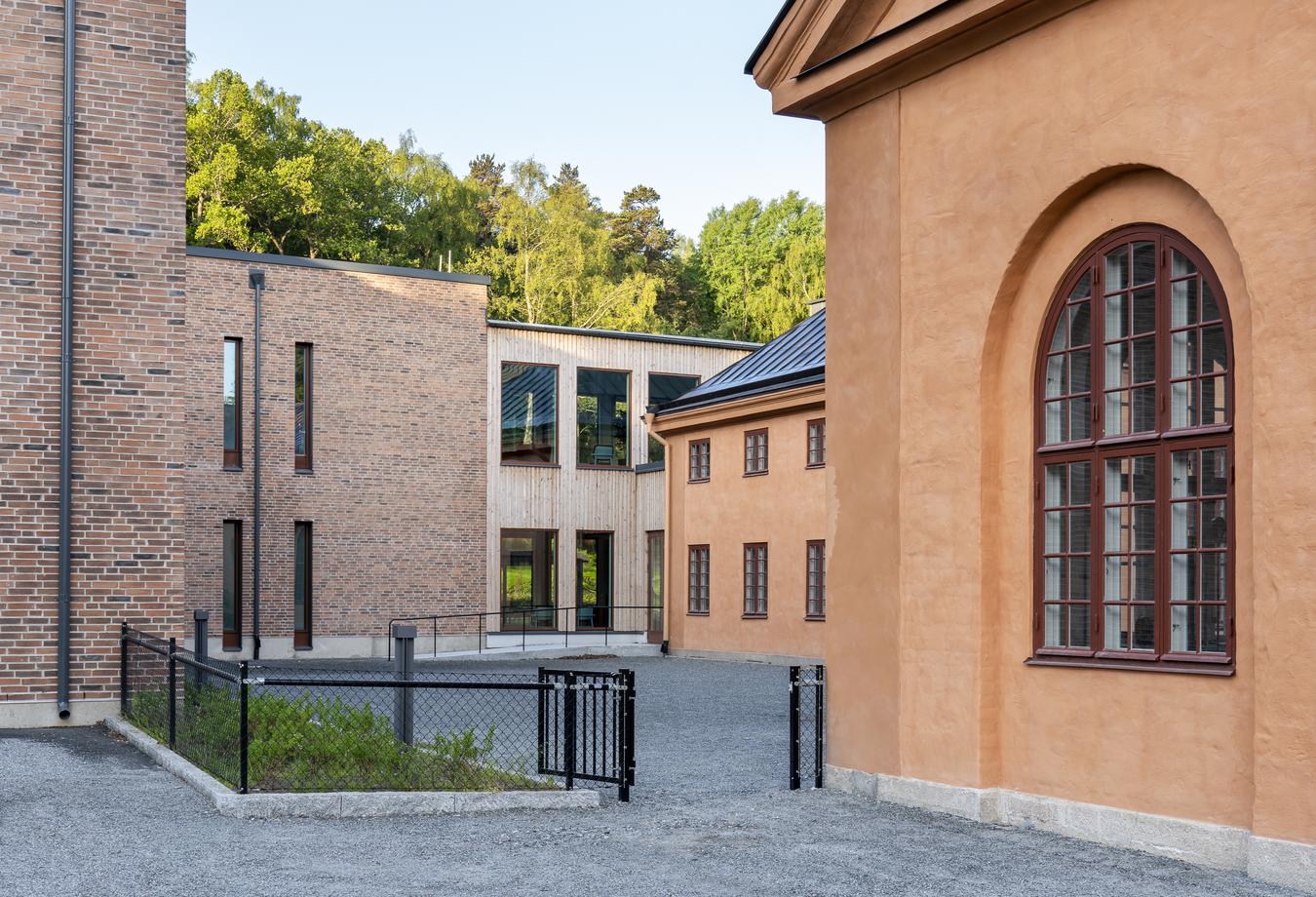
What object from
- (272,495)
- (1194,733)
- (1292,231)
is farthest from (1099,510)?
(272,495)

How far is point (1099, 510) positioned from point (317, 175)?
45.5 metres

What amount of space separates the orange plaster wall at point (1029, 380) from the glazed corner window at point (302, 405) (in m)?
20.6

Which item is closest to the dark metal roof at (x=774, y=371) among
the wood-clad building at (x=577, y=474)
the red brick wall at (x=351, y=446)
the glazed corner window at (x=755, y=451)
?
the glazed corner window at (x=755, y=451)

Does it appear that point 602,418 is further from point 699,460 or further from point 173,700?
point 173,700

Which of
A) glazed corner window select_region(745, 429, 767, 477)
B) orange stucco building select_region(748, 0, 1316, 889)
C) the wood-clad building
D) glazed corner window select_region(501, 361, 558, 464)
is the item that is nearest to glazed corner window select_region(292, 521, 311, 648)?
the wood-clad building

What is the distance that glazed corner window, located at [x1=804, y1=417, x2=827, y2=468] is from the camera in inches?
1062

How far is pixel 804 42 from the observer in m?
12.2

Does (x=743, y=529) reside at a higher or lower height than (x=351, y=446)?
lower

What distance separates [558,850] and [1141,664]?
373cm

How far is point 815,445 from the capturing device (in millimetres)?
27156

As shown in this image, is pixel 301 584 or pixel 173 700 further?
pixel 301 584

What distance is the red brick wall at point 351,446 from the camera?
29969 millimetres

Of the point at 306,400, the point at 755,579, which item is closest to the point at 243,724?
the point at 755,579

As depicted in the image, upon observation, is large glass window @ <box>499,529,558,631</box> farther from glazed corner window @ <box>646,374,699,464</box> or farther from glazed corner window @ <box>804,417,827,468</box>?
glazed corner window @ <box>804,417,827,468</box>
